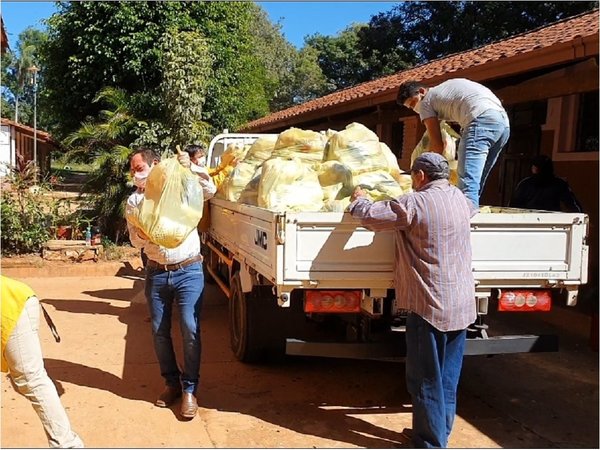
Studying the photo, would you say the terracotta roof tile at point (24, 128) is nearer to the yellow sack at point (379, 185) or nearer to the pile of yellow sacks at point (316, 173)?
the pile of yellow sacks at point (316, 173)

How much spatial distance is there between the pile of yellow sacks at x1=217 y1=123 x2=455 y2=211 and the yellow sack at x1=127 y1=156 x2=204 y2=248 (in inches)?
22.4

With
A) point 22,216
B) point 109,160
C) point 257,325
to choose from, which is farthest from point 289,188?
point 109,160

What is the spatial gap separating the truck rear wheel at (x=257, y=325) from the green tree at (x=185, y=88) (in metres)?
6.81

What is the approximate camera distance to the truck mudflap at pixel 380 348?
4.06 m

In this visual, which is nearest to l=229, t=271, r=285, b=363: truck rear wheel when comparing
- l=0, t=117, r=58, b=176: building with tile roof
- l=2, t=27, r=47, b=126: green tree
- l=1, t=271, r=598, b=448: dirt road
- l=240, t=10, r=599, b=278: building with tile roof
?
l=1, t=271, r=598, b=448: dirt road

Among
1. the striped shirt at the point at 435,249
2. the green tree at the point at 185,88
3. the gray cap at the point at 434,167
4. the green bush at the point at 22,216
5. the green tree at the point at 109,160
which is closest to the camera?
the striped shirt at the point at 435,249

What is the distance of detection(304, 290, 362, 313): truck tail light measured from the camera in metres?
3.92

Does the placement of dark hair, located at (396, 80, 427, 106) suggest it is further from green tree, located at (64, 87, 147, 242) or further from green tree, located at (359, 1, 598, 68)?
green tree, located at (359, 1, 598, 68)

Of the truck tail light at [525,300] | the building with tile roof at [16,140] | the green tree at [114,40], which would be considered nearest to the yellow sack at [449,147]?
the truck tail light at [525,300]

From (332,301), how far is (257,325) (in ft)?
4.13

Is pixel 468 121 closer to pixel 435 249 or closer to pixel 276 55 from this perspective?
pixel 435 249

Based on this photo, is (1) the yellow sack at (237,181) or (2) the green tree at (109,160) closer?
(1) the yellow sack at (237,181)

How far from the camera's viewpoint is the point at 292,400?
15.2 ft

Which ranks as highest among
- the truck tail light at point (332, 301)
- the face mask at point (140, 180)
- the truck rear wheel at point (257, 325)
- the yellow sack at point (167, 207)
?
the face mask at point (140, 180)
